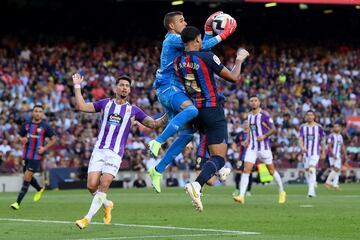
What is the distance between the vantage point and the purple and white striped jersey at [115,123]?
15406 mm

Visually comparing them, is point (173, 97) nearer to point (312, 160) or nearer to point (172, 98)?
point (172, 98)

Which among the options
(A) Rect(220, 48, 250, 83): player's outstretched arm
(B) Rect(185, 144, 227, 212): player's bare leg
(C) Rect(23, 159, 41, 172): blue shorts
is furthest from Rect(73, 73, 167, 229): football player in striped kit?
(C) Rect(23, 159, 41, 172): blue shorts

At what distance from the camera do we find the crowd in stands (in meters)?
35.5

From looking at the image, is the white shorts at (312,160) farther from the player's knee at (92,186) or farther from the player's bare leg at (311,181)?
the player's knee at (92,186)

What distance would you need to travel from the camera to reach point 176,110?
14336mm

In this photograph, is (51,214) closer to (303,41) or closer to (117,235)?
(117,235)

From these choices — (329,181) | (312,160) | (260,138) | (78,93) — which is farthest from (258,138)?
(78,93)

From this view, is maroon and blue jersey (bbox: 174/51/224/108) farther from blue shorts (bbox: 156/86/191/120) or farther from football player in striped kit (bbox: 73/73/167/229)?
football player in striped kit (bbox: 73/73/167/229)

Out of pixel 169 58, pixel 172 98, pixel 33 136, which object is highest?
pixel 169 58

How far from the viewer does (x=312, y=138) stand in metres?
27.9

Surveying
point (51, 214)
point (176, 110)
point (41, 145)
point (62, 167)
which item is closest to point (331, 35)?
point (62, 167)

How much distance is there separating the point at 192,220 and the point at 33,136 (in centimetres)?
792

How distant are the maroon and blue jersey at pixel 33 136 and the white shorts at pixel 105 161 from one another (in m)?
7.99

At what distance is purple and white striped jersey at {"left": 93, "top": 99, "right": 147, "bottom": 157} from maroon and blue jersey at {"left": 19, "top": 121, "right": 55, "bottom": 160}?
7865 millimetres
